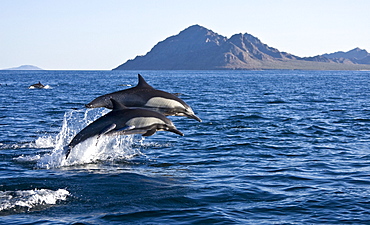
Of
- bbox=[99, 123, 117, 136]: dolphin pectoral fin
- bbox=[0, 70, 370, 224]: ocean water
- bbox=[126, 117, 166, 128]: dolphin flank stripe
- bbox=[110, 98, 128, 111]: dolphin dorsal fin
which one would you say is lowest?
bbox=[0, 70, 370, 224]: ocean water

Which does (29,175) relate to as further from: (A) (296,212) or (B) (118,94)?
(A) (296,212)

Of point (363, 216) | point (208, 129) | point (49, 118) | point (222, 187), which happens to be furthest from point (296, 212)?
point (49, 118)

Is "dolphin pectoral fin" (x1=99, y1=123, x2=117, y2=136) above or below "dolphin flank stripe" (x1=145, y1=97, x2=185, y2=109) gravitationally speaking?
below

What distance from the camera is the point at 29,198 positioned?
11.5m

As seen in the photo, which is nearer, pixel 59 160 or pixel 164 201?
pixel 164 201

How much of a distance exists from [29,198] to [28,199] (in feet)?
0.23

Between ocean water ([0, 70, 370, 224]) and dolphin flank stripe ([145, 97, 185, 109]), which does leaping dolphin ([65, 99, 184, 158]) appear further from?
ocean water ([0, 70, 370, 224])

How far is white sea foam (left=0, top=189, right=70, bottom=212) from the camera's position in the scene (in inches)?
432

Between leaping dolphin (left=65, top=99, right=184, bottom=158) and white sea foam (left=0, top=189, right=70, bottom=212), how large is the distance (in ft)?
7.91

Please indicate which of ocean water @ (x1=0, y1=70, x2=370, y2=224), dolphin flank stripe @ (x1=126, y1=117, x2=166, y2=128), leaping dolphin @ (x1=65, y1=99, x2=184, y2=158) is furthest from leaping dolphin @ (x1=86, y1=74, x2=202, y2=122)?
ocean water @ (x1=0, y1=70, x2=370, y2=224)

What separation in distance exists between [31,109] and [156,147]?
17.0 m

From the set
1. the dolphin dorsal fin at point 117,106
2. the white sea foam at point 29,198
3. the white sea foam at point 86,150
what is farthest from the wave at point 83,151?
the white sea foam at point 29,198

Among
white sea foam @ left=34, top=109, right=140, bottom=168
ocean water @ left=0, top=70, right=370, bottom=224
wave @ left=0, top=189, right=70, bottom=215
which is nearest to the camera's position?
ocean water @ left=0, top=70, right=370, bottom=224

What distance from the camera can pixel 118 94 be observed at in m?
14.6
